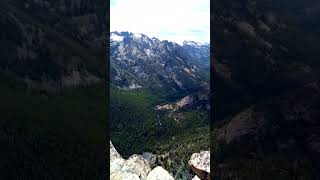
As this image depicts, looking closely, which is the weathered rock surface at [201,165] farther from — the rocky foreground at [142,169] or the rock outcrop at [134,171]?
the rock outcrop at [134,171]

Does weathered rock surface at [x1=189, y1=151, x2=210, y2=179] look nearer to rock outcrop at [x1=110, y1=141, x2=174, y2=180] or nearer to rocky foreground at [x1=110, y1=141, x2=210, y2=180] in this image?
rocky foreground at [x1=110, y1=141, x2=210, y2=180]

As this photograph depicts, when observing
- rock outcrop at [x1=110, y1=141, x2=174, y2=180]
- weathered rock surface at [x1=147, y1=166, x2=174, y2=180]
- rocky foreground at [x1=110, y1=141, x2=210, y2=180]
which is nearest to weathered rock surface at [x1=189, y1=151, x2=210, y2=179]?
rocky foreground at [x1=110, y1=141, x2=210, y2=180]

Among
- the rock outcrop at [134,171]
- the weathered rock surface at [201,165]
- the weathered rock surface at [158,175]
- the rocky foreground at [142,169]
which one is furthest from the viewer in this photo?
the weathered rock surface at [201,165]

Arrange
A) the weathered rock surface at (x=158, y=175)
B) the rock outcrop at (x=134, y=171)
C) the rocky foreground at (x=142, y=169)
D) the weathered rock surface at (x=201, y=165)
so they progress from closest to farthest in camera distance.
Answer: the weathered rock surface at (x=158, y=175) < the rock outcrop at (x=134, y=171) < the rocky foreground at (x=142, y=169) < the weathered rock surface at (x=201, y=165)

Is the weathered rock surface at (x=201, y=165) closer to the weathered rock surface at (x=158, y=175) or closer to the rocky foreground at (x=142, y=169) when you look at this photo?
the rocky foreground at (x=142, y=169)

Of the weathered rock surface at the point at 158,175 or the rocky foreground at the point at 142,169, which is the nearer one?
the weathered rock surface at the point at 158,175

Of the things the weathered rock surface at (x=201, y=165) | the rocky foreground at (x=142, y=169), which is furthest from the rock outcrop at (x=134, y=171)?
the weathered rock surface at (x=201, y=165)

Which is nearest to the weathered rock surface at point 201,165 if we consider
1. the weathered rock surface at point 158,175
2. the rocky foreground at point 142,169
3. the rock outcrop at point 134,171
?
the rocky foreground at point 142,169

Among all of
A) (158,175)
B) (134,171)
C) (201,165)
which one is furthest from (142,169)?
(201,165)

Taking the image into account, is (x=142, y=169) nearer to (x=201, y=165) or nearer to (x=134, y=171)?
(x=134, y=171)
